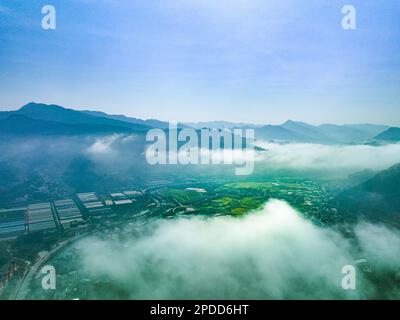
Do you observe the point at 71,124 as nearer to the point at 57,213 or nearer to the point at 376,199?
the point at 57,213

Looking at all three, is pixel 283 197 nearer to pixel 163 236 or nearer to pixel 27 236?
pixel 163 236

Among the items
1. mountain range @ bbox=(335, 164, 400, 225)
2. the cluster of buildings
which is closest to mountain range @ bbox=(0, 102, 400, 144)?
the cluster of buildings

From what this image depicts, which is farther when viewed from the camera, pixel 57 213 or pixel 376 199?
pixel 376 199

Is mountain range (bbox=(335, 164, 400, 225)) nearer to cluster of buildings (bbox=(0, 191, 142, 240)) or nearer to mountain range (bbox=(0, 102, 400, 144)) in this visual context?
cluster of buildings (bbox=(0, 191, 142, 240))

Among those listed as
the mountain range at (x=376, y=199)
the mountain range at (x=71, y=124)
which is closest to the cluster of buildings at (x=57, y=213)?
the mountain range at (x=376, y=199)

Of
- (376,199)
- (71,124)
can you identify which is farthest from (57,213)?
(71,124)

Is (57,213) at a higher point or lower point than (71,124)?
lower

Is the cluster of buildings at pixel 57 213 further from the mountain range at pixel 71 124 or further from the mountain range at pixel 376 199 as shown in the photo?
the mountain range at pixel 71 124

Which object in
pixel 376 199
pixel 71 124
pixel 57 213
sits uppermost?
pixel 71 124
